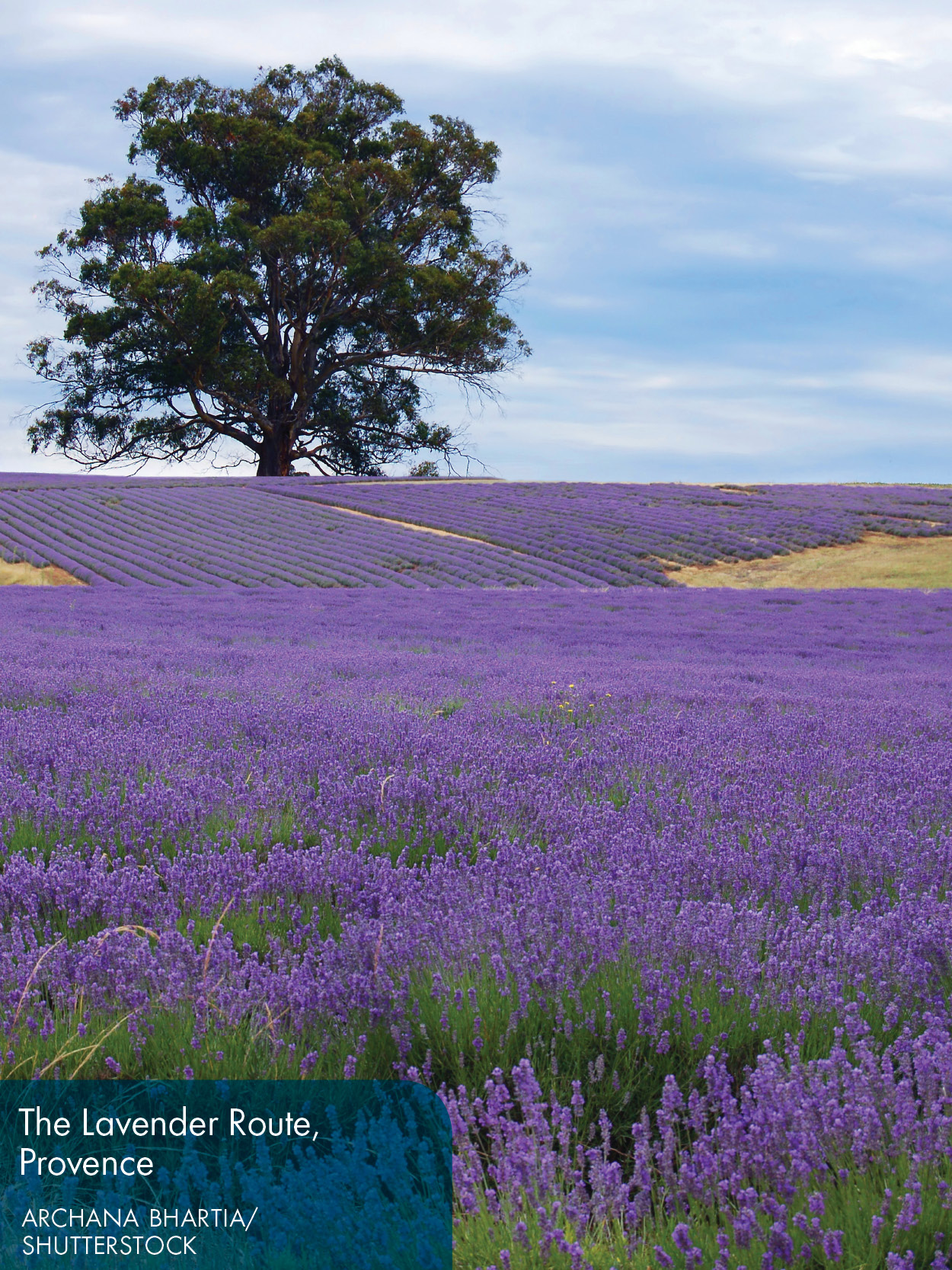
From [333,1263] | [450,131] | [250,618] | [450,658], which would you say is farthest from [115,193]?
[333,1263]

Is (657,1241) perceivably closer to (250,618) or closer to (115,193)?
(250,618)

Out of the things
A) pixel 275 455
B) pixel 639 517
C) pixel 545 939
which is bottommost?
pixel 545 939

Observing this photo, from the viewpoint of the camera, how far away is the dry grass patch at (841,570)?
85.4 ft

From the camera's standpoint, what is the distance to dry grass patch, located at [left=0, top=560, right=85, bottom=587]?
21.8m

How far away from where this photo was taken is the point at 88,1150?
195 cm

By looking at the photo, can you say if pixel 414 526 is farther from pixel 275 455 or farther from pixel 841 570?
pixel 275 455

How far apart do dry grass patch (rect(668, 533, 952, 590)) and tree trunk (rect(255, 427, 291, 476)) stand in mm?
23475

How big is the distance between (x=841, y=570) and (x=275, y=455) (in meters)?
26.0

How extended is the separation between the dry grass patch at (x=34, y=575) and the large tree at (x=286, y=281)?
18953mm
